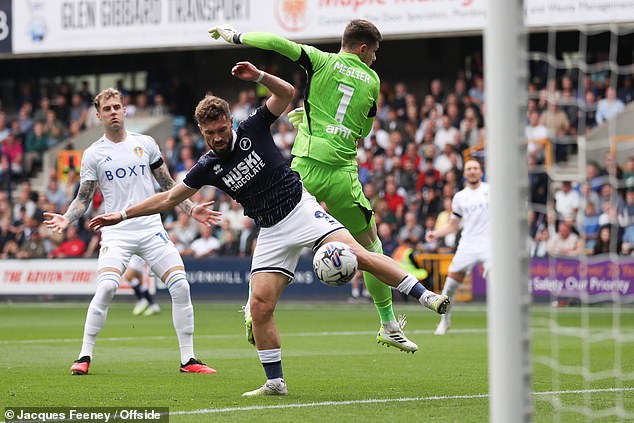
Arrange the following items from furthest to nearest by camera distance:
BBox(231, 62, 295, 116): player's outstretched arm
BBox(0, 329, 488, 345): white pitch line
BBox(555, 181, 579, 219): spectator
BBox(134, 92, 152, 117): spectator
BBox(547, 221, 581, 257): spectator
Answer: BBox(134, 92, 152, 117): spectator → BBox(555, 181, 579, 219): spectator → BBox(547, 221, 581, 257): spectator → BBox(0, 329, 488, 345): white pitch line → BBox(231, 62, 295, 116): player's outstretched arm

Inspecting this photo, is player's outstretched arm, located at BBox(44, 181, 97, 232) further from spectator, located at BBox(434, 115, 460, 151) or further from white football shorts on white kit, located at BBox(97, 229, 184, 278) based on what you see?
spectator, located at BBox(434, 115, 460, 151)

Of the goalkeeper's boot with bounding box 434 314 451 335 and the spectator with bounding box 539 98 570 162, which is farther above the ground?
the spectator with bounding box 539 98 570 162

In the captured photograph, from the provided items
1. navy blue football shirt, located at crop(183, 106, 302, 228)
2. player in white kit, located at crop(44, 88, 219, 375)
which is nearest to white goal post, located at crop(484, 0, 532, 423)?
navy blue football shirt, located at crop(183, 106, 302, 228)

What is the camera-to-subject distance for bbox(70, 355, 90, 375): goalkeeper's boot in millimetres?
10180

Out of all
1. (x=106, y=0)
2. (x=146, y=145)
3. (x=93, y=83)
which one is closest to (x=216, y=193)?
(x=106, y=0)

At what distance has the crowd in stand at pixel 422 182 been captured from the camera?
806 inches

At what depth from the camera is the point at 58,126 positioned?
32.3 m

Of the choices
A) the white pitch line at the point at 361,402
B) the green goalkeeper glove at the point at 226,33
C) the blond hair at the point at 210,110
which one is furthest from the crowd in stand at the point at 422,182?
the blond hair at the point at 210,110

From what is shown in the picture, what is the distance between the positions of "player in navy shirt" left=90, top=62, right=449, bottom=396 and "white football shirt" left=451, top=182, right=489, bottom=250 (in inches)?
303

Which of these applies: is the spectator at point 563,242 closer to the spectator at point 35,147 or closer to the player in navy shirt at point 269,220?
the player in navy shirt at point 269,220

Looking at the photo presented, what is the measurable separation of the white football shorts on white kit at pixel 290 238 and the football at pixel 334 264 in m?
0.28

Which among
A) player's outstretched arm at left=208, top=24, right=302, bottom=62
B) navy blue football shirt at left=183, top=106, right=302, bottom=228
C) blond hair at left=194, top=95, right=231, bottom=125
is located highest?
player's outstretched arm at left=208, top=24, right=302, bottom=62

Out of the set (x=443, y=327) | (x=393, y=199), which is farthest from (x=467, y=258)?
(x=393, y=199)

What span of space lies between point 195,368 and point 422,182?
588 inches
